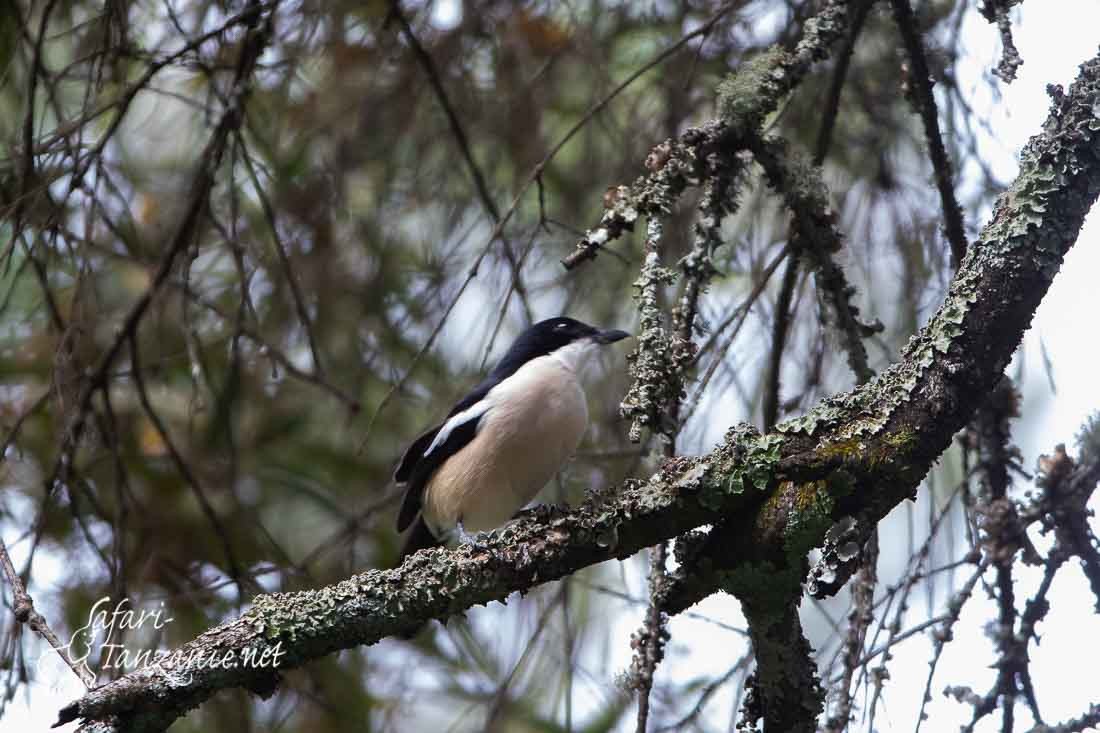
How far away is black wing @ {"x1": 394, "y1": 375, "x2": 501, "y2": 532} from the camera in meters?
3.75

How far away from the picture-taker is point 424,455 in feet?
12.7

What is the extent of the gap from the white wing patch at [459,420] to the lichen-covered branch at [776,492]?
1.29 meters

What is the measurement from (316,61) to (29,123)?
122 centimetres

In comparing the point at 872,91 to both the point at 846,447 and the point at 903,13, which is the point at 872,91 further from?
the point at 846,447

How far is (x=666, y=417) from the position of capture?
2.50 m

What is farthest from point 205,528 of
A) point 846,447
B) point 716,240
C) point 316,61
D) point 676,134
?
point 846,447

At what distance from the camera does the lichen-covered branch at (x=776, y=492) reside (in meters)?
2.29

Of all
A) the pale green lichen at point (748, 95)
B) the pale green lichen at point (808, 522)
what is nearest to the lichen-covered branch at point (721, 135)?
the pale green lichen at point (748, 95)

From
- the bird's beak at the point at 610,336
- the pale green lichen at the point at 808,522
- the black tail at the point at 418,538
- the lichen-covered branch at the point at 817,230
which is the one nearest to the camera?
the pale green lichen at the point at 808,522

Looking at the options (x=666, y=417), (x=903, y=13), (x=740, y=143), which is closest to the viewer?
(x=666, y=417)

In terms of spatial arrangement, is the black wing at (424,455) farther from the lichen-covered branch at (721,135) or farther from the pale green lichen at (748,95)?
the pale green lichen at (748,95)

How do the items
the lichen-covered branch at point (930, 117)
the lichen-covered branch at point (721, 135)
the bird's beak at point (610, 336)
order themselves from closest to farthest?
the lichen-covered branch at point (721, 135), the lichen-covered branch at point (930, 117), the bird's beak at point (610, 336)

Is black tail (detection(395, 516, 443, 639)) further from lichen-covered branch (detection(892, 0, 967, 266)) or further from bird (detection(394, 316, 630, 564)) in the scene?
lichen-covered branch (detection(892, 0, 967, 266))

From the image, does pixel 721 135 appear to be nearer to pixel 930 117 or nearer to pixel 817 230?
pixel 817 230
